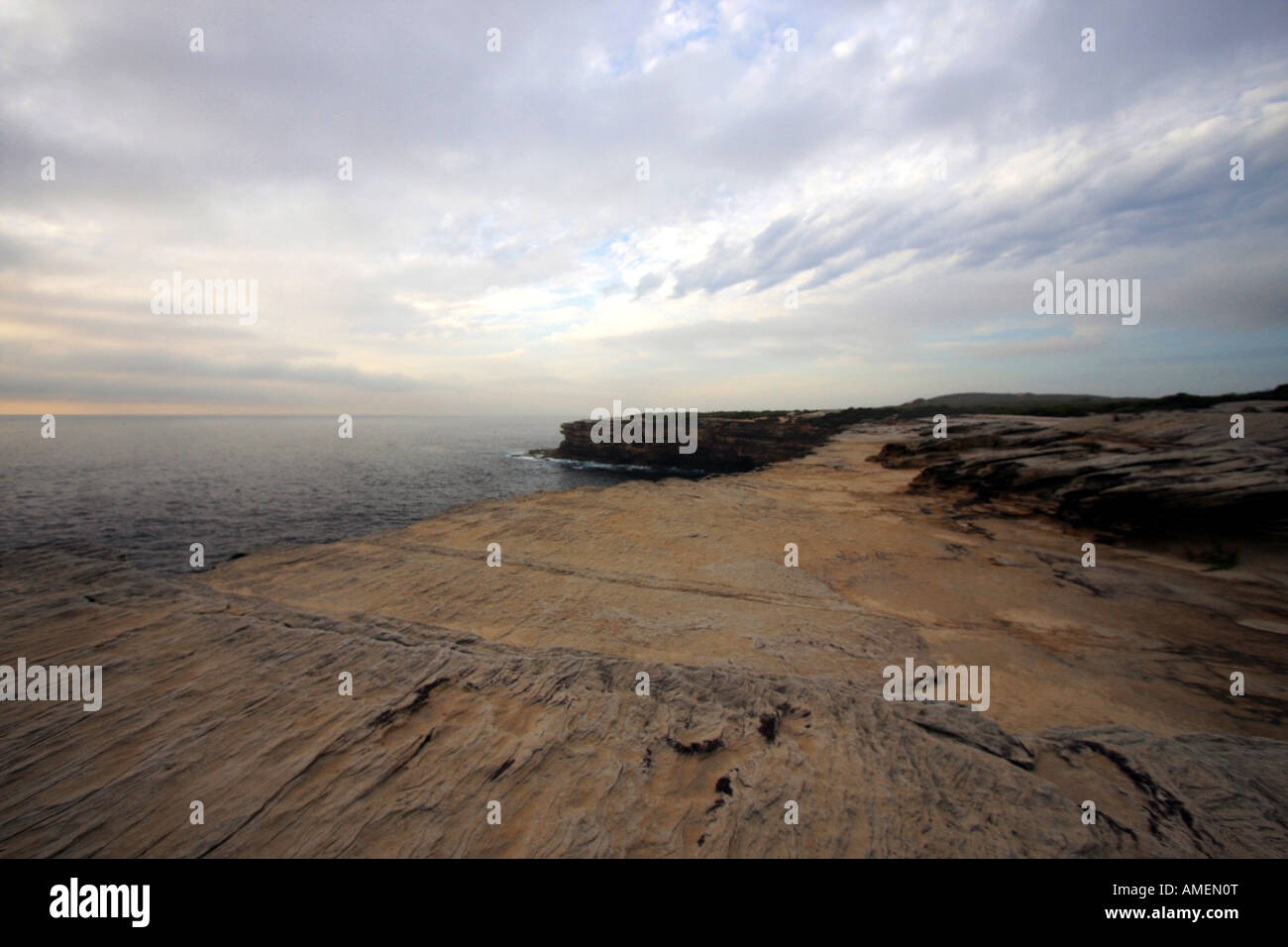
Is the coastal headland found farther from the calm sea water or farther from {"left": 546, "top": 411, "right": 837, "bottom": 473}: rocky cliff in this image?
{"left": 546, "top": 411, "right": 837, "bottom": 473}: rocky cliff

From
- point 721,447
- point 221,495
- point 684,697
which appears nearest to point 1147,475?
point 684,697

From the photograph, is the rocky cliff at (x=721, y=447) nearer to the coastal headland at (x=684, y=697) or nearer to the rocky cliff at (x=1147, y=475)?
the rocky cliff at (x=1147, y=475)

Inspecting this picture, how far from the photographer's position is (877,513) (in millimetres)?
17125

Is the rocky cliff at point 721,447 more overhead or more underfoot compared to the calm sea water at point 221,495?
more overhead

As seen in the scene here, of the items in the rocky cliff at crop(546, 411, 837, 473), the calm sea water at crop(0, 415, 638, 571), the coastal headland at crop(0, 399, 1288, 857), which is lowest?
the coastal headland at crop(0, 399, 1288, 857)

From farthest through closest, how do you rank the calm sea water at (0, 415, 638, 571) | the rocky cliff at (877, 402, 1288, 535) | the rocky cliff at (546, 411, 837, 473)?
the rocky cliff at (546, 411, 837, 473), the calm sea water at (0, 415, 638, 571), the rocky cliff at (877, 402, 1288, 535)

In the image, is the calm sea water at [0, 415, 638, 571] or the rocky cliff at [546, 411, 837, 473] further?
the rocky cliff at [546, 411, 837, 473]

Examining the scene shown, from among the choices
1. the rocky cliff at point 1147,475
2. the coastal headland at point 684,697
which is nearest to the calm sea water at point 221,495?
the coastal headland at point 684,697

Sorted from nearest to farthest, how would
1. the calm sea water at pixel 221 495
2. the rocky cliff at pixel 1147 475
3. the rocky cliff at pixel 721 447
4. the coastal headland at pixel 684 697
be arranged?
the coastal headland at pixel 684 697
the rocky cliff at pixel 1147 475
the calm sea water at pixel 221 495
the rocky cliff at pixel 721 447

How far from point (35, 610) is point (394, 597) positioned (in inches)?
257

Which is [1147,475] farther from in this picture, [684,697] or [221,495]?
[221,495]

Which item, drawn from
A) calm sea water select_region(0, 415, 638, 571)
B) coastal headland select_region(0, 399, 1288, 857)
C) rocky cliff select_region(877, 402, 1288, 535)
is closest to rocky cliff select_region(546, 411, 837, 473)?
calm sea water select_region(0, 415, 638, 571)
